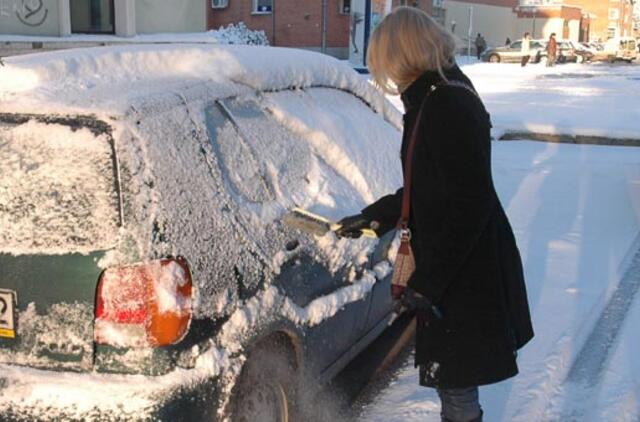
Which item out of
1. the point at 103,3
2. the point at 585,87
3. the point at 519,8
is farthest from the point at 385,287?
the point at 519,8

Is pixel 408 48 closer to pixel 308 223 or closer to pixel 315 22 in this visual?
pixel 308 223

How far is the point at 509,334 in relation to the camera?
101 inches

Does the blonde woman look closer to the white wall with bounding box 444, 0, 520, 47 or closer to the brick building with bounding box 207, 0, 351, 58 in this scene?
the brick building with bounding box 207, 0, 351, 58

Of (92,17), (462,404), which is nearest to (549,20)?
(92,17)

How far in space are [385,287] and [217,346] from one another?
1.52m

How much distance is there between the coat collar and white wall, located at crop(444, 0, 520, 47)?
47007 mm

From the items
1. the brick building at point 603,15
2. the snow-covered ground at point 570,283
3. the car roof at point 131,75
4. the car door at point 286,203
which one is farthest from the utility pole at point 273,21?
the brick building at point 603,15

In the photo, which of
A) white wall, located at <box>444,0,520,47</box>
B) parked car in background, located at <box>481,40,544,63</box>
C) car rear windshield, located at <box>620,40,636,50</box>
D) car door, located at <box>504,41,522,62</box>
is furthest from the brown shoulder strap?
car rear windshield, located at <box>620,40,636,50</box>

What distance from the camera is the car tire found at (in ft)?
8.71

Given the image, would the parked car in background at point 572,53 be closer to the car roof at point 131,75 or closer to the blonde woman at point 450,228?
the car roof at point 131,75

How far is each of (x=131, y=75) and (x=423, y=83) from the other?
3.73 feet

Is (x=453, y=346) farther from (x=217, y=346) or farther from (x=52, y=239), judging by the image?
(x=52, y=239)

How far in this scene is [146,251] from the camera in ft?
7.83

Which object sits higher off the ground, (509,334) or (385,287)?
(509,334)
